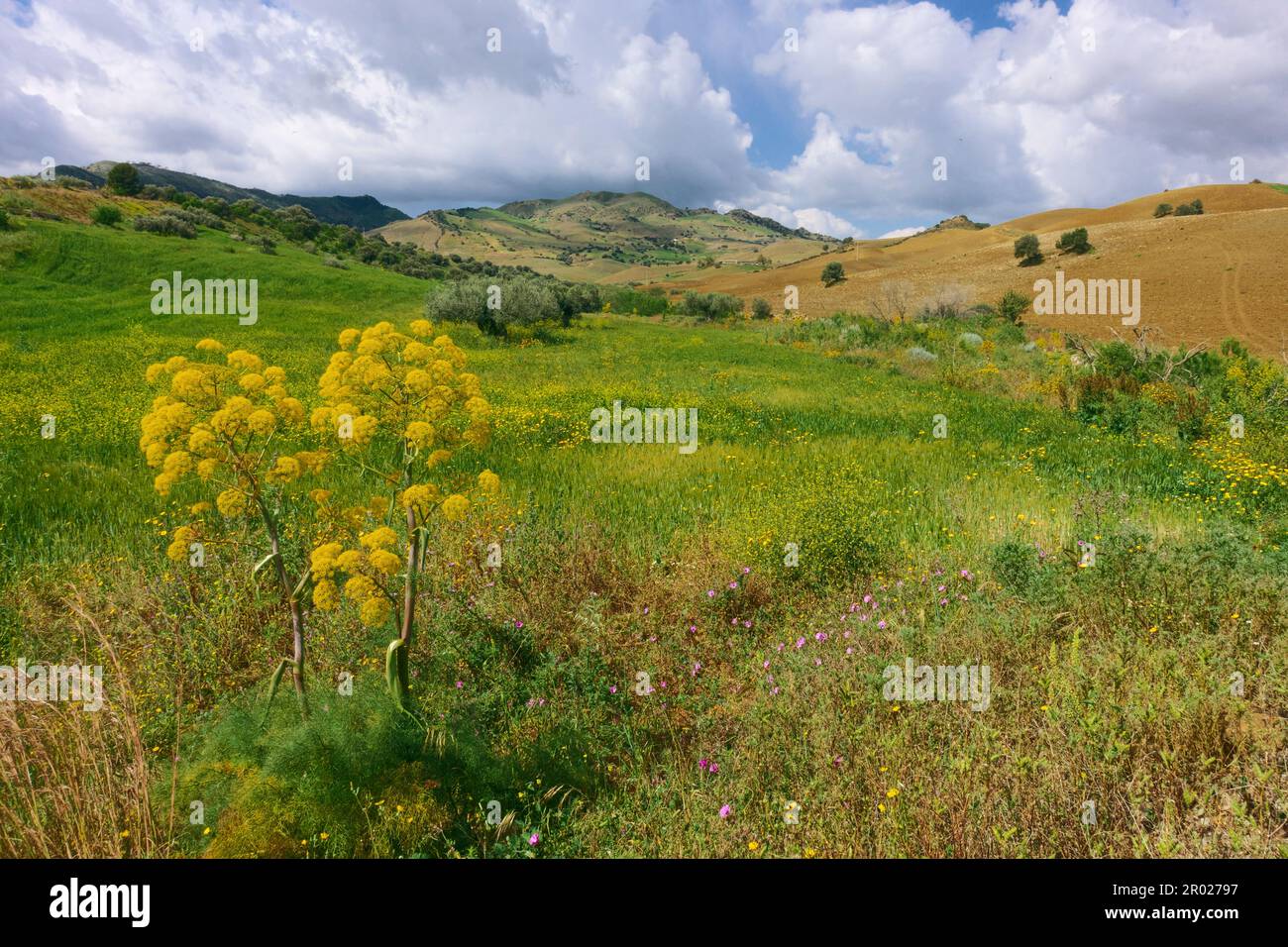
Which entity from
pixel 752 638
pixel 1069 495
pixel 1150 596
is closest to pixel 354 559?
pixel 752 638

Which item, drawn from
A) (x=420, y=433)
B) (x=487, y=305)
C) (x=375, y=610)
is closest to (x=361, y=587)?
(x=375, y=610)

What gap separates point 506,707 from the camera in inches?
149

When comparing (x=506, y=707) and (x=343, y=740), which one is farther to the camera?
(x=506, y=707)

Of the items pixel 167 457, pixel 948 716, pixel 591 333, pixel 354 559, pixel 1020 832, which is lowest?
pixel 1020 832

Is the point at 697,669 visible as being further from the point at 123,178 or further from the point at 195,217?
the point at 123,178

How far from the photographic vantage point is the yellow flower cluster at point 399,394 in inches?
117

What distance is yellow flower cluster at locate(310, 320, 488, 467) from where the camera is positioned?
9.78 feet

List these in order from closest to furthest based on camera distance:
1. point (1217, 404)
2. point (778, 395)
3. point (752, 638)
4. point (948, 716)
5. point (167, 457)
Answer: point (167, 457) → point (948, 716) → point (752, 638) → point (1217, 404) → point (778, 395)

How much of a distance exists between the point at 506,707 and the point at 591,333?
30267 millimetres

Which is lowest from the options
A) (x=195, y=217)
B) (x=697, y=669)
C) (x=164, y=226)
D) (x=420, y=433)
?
(x=697, y=669)

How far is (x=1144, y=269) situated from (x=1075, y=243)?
14.3m

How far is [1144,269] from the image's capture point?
162 ft

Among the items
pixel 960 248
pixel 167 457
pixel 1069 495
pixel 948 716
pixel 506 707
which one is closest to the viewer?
pixel 167 457

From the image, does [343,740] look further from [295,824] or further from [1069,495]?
[1069,495]
